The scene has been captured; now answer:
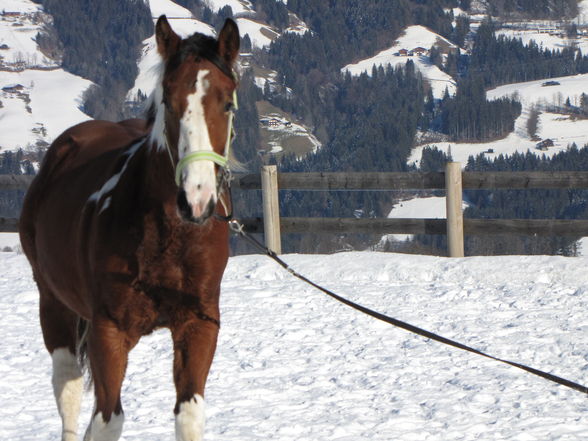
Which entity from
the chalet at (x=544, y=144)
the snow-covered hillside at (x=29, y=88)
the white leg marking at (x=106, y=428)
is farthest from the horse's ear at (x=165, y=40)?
the snow-covered hillside at (x=29, y=88)

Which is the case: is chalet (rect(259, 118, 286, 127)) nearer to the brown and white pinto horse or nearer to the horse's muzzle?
the brown and white pinto horse

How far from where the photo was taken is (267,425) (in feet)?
14.0

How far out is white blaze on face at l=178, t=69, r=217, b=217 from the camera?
236 cm

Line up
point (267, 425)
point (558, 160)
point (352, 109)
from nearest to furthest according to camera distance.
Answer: point (267, 425) < point (558, 160) < point (352, 109)

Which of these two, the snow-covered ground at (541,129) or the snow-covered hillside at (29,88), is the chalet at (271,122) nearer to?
the snow-covered hillside at (29,88)

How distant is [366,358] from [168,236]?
3121 mm

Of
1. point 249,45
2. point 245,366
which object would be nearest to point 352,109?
point 249,45

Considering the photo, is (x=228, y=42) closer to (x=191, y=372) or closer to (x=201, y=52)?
(x=201, y=52)

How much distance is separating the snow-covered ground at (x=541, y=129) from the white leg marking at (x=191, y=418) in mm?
118112

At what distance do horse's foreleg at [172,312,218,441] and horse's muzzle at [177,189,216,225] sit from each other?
1.93ft

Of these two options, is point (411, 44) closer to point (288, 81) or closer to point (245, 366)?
point (288, 81)

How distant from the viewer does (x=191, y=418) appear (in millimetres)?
2809

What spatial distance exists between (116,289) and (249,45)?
7594 inches

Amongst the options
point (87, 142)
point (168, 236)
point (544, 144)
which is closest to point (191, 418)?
point (168, 236)
